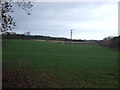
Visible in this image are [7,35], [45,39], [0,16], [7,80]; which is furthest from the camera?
[45,39]

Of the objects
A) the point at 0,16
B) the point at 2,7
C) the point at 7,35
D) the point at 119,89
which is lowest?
the point at 119,89

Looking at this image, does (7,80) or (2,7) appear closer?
(2,7)

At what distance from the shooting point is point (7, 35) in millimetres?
5945

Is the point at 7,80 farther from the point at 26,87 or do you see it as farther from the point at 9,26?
the point at 9,26

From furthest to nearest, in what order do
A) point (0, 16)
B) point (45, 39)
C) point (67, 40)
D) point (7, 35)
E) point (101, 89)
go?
point (67, 40), point (45, 39), point (101, 89), point (7, 35), point (0, 16)

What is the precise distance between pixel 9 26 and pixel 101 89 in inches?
165

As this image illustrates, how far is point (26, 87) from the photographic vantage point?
6.06 meters

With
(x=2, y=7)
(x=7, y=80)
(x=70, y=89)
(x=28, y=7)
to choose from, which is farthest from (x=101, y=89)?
(x=2, y=7)

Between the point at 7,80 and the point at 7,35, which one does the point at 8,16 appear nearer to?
the point at 7,35

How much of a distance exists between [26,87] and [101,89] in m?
2.85

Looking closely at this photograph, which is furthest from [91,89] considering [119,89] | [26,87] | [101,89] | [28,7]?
[28,7]

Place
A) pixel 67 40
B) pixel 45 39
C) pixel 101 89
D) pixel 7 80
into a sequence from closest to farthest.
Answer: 1. pixel 101 89
2. pixel 7 80
3. pixel 45 39
4. pixel 67 40

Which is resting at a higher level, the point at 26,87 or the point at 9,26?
the point at 9,26

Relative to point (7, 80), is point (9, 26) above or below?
above
